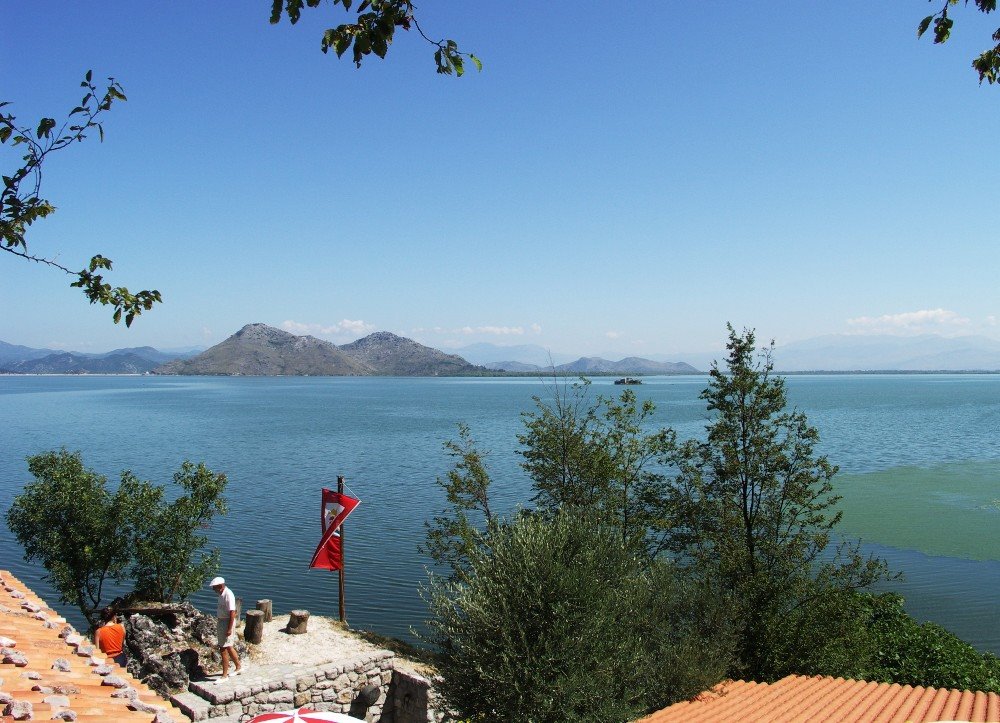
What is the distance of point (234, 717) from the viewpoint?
14.5m

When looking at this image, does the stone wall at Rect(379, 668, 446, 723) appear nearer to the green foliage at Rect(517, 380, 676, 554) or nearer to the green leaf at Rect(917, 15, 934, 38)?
the green foliage at Rect(517, 380, 676, 554)

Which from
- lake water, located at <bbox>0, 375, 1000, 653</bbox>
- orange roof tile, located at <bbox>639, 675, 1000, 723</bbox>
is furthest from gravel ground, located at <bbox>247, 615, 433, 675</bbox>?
orange roof tile, located at <bbox>639, 675, 1000, 723</bbox>

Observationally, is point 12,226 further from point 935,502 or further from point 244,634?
point 935,502

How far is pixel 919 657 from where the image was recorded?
20.6 m

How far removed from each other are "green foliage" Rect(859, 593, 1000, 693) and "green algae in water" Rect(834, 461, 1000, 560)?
13462 millimetres

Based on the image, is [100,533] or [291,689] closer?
[291,689]

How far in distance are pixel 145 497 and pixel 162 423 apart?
268 feet

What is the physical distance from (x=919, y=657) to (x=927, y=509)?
24.5m

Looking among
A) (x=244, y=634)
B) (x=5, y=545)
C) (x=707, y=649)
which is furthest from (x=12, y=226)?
(x=5, y=545)

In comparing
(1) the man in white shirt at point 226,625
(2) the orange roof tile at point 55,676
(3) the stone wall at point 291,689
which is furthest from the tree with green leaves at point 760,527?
(2) the orange roof tile at point 55,676

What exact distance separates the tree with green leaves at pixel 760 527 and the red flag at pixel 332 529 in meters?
11.2

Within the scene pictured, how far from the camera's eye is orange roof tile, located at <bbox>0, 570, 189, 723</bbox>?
6.86 metres

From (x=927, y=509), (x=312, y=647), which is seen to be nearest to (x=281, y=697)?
(x=312, y=647)

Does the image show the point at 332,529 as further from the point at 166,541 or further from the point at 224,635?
the point at 224,635
